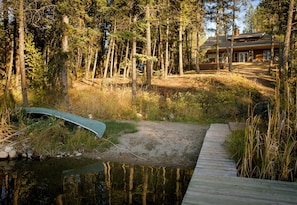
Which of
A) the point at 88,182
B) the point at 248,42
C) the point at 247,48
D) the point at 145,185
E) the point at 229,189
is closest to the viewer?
the point at 229,189

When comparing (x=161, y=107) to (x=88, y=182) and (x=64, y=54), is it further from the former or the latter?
(x=88, y=182)

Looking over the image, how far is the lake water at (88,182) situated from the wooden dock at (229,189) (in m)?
0.81

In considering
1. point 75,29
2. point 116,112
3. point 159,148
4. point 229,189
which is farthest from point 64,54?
point 229,189

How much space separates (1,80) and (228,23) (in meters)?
17.2

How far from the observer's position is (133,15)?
11.7 m

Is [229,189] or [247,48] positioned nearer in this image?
[229,189]

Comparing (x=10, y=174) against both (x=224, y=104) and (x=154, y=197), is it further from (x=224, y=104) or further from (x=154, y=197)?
(x=224, y=104)

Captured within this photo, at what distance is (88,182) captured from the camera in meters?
5.15

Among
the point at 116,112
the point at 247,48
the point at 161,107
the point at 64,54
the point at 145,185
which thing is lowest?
the point at 145,185

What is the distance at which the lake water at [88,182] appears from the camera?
439 cm

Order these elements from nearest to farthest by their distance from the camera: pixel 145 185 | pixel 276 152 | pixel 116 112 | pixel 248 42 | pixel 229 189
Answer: pixel 229 189, pixel 276 152, pixel 145 185, pixel 116 112, pixel 248 42

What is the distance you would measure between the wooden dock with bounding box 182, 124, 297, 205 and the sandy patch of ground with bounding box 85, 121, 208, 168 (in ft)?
6.13

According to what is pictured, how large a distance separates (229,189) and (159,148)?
3599 millimetres

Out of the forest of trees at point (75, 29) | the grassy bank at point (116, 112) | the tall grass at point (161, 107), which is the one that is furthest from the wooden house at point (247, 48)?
the tall grass at point (161, 107)
